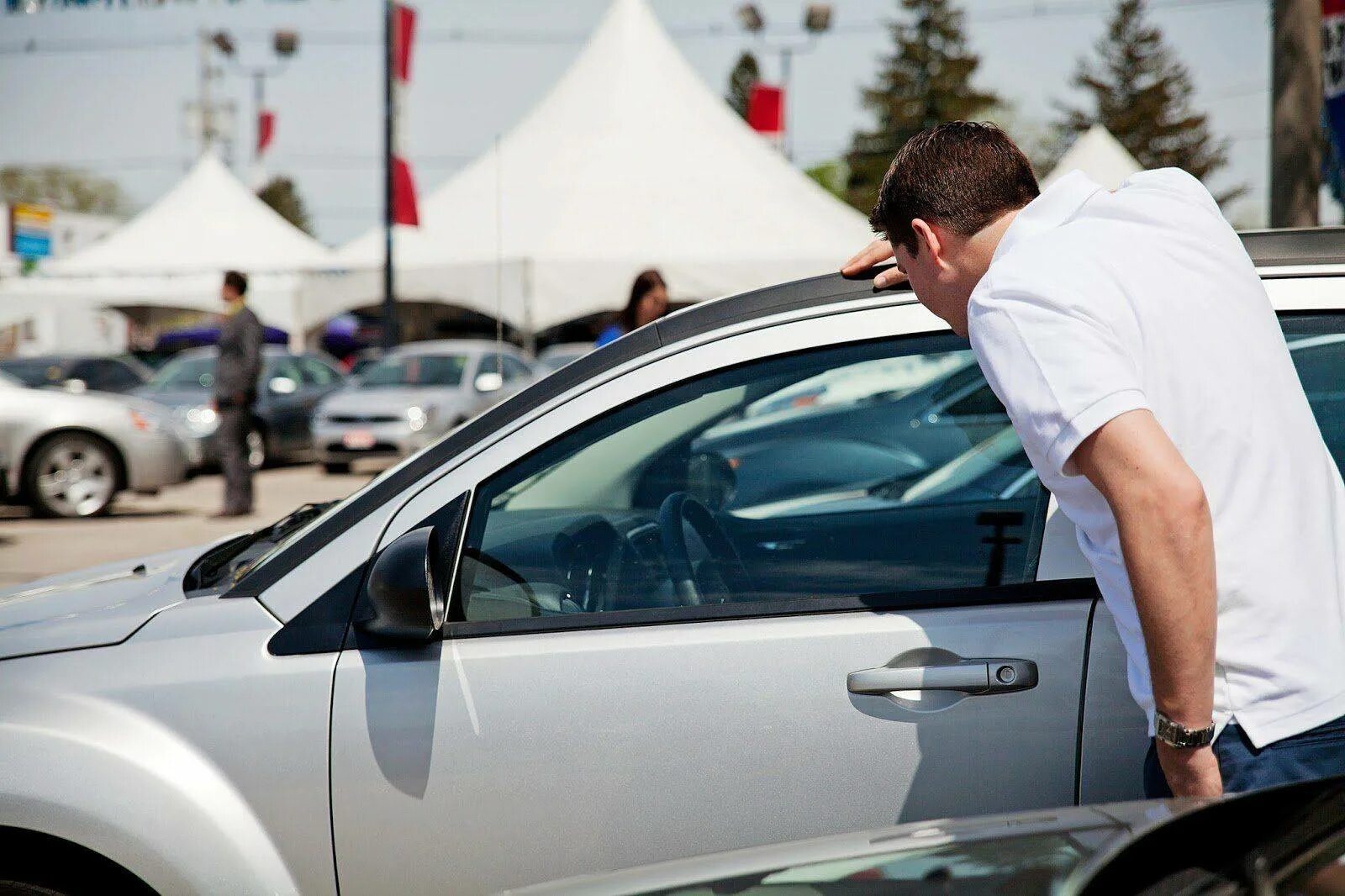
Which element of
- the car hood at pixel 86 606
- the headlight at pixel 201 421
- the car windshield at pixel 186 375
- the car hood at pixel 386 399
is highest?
the car hood at pixel 86 606

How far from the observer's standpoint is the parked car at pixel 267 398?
14.7 meters

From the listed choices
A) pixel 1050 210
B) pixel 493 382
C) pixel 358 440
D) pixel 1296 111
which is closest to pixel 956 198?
pixel 1050 210

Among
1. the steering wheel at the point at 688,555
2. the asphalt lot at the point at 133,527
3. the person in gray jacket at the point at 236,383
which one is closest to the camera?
the steering wheel at the point at 688,555

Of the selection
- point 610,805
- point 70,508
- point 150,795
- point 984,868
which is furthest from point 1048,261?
point 70,508

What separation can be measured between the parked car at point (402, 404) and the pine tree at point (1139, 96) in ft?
153

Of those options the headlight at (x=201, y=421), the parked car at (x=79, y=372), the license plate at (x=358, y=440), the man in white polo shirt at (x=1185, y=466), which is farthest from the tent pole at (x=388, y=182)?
the man in white polo shirt at (x=1185, y=466)

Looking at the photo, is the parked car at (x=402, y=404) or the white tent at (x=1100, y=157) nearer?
the parked car at (x=402, y=404)

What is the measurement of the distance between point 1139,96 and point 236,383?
5512 cm

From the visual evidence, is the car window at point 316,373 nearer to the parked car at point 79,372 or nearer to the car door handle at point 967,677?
the parked car at point 79,372

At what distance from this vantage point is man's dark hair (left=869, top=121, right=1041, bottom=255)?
1.83 m

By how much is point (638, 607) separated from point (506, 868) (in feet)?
1.54

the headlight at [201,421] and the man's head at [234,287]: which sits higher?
the man's head at [234,287]

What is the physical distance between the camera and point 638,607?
2.16 metres

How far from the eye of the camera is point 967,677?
1942 millimetres
